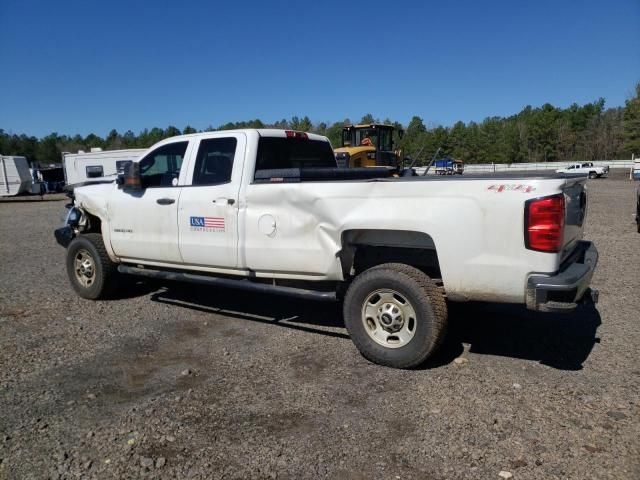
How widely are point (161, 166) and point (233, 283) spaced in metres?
1.90

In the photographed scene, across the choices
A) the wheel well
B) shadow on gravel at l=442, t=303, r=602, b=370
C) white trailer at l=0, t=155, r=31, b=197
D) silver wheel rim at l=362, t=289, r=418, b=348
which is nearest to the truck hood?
the wheel well

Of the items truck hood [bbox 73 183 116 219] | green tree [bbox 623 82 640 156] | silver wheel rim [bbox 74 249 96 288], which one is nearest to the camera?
truck hood [bbox 73 183 116 219]

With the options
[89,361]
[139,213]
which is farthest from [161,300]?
[89,361]

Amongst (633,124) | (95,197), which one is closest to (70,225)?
(95,197)

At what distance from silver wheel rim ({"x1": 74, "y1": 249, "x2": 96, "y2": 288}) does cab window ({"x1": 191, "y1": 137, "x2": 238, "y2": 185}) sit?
6.87 feet

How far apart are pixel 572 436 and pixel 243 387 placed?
2.37 m

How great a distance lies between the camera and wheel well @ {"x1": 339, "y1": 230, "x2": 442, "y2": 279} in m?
4.37

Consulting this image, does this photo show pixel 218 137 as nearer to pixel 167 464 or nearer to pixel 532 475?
pixel 167 464

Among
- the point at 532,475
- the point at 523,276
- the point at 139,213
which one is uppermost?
the point at 139,213

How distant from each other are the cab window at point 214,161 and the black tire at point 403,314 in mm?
1930

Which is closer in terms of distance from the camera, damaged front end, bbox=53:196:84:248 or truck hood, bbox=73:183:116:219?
truck hood, bbox=73:183:116:219

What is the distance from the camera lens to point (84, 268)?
264 inches

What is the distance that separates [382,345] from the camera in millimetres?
4363

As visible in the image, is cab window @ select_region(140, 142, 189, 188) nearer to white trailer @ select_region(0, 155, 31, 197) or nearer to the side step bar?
the side step bar
